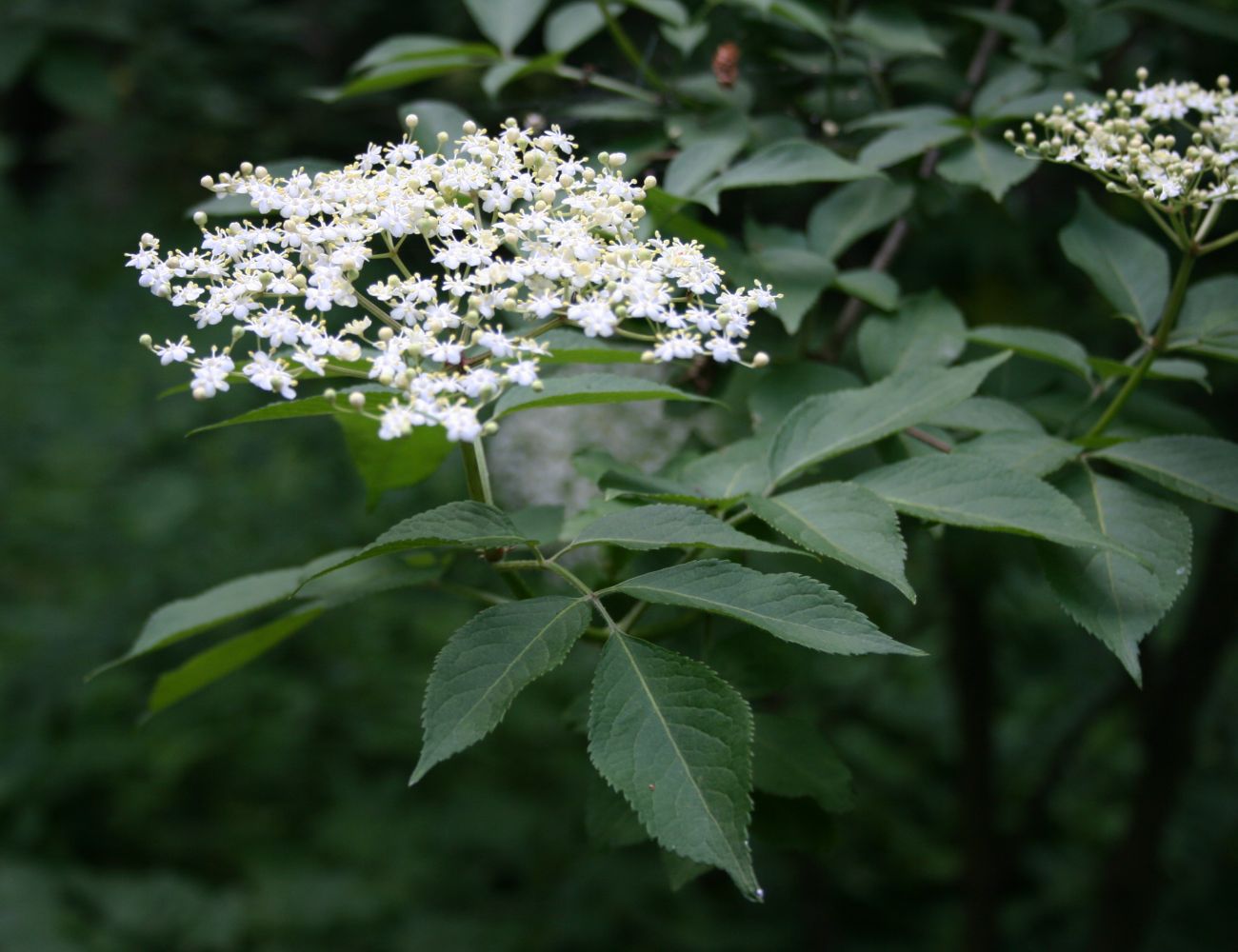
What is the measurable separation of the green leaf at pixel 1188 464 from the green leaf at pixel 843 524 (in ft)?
1.33

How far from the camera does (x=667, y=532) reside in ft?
3.93

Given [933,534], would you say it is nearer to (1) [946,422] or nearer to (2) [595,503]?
(1) [946,422]

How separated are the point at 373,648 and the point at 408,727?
1.42 feet

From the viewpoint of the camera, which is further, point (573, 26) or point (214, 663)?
point (573, 26)

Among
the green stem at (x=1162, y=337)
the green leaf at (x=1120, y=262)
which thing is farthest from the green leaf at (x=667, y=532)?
the green leaf at (x=1120, y=262)

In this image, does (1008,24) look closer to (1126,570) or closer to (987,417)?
(987,417)

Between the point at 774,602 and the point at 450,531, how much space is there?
1.16 feet

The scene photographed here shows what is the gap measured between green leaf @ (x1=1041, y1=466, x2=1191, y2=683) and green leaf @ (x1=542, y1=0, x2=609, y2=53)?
1360mm

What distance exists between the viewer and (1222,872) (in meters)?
3.86

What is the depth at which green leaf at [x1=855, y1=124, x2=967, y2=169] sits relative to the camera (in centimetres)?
174

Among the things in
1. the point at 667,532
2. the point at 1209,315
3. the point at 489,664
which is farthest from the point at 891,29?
the point at 489,664

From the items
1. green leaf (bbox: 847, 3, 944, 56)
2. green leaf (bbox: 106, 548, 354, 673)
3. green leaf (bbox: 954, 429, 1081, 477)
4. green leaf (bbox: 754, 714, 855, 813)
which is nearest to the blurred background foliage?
green leaf (bbox: 847, 3, 944, 56)

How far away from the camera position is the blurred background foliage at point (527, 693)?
2.33 metres

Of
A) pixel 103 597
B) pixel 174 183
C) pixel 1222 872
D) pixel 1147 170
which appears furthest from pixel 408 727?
pixel 1147 170
